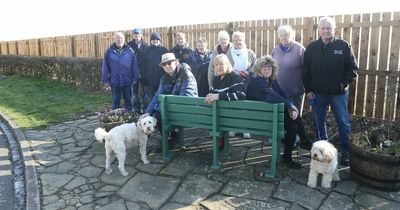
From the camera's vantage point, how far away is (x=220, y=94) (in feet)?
16.7

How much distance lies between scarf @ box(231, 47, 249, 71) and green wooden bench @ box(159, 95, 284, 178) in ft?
4.11

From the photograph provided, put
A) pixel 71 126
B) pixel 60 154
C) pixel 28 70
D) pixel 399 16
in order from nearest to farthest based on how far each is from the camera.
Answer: pixel 399 16, pixel 60 154, pixel 71 126, pixel 28 70

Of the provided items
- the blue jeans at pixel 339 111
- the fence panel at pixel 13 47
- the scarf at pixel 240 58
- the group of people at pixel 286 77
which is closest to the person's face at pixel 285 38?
the group of people at pixel 286 77

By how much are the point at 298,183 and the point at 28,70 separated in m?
17.4

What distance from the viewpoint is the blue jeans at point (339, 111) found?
519 centimetres

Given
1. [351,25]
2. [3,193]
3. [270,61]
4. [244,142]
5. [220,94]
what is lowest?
[3,193]

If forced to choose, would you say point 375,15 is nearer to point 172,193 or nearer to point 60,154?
point 172,193

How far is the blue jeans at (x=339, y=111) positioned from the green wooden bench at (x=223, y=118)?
885 mm

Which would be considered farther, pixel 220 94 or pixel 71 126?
pixel 71 126

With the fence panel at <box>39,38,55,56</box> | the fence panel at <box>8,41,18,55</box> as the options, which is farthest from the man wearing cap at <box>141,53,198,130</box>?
the fence panel at <box>8,41,18,55</box>

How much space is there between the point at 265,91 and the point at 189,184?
1.65 metres

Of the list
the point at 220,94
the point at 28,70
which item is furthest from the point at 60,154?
the point at 28,70

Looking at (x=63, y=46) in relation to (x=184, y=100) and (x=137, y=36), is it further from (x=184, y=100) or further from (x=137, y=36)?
(x=184, y=100)

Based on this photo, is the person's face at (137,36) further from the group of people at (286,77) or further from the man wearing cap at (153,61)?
the group of people at (286,77)
